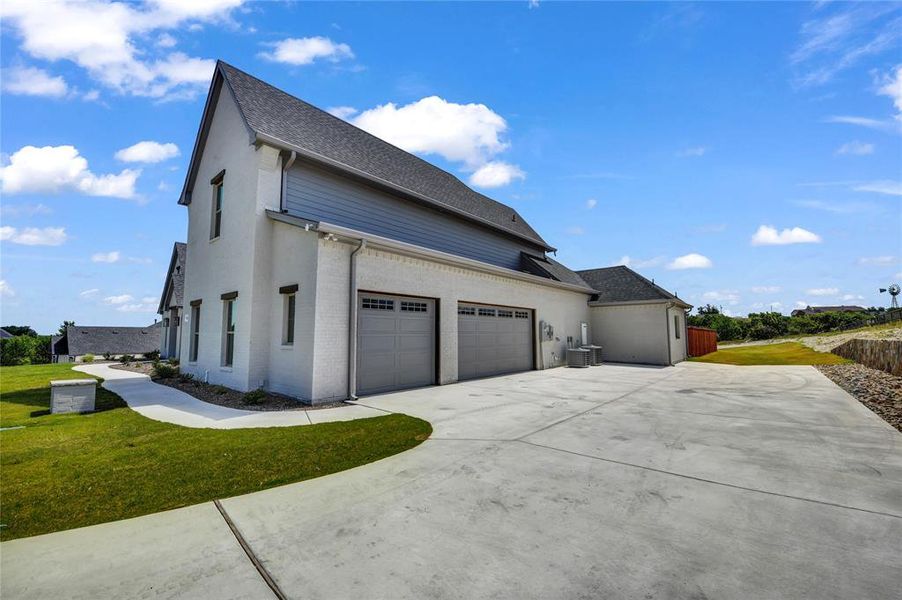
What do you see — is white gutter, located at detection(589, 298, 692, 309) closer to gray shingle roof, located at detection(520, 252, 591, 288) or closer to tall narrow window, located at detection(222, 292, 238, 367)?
gray shingle roof, located at detection(520, 252, 591, 288)

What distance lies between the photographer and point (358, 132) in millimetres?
14773

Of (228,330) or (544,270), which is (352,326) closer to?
(228,330)

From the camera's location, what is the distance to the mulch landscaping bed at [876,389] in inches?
281

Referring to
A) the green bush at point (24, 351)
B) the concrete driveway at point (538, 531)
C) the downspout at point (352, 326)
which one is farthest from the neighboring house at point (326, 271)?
the green bush at point (24, 351)

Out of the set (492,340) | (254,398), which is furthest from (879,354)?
(254,398)

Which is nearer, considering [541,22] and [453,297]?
[541,22]

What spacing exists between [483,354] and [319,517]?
395 inches

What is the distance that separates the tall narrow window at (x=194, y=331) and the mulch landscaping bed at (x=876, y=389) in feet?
58.5

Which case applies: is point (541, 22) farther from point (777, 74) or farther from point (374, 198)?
point (374, 198)

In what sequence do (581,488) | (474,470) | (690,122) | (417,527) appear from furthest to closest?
(690,122)
(474,470)
(581,488)
(417,527)

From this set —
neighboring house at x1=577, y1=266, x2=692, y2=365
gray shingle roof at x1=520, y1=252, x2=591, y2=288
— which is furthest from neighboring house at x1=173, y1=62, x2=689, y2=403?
neighboring house at x1=577, y1=266, x2=692, y2=365

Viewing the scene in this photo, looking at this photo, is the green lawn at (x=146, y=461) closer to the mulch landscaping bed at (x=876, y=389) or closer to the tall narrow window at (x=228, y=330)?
the tall narrow window at (x=228, y=330)

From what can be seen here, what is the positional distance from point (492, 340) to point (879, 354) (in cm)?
1291

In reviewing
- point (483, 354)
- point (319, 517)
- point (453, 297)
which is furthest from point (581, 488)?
point (483, 354)
